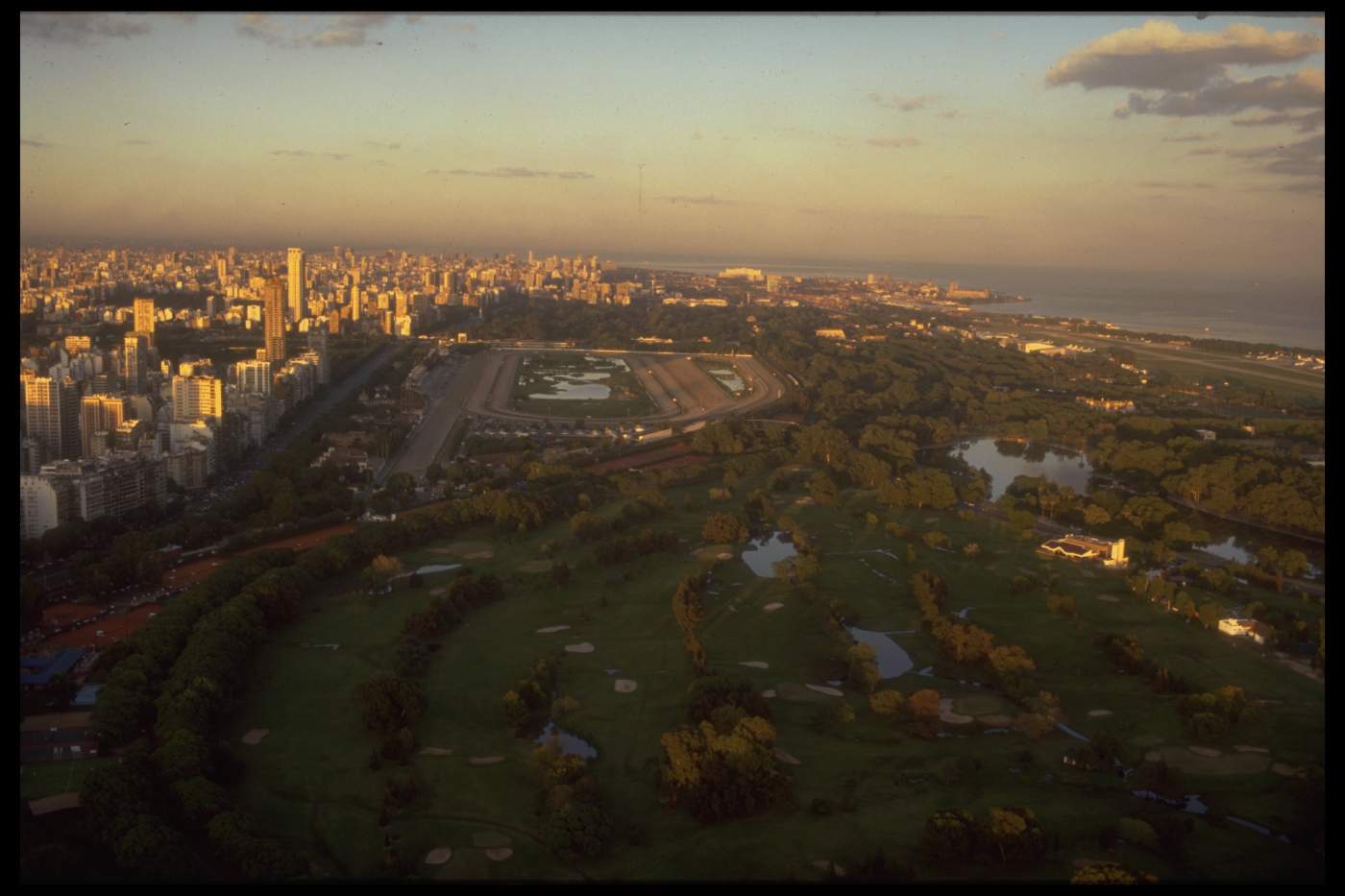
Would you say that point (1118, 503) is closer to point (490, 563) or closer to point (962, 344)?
point (490, 563)

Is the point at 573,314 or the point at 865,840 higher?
the point at 573,314

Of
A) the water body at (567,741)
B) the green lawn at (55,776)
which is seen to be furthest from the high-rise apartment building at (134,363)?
the water body at (567,741)

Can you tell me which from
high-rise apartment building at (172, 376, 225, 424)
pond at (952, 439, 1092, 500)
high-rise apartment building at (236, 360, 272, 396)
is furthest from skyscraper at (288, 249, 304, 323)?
pond at (952, 439, 1092, 500)

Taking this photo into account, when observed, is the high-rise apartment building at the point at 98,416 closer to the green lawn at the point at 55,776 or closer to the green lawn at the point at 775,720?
the green lawn at the point at 775,720

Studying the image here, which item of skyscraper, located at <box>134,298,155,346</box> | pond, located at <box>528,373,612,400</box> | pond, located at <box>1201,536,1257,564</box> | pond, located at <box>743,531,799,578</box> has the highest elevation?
skyscraper, located at <box>134,298,155,346</box>

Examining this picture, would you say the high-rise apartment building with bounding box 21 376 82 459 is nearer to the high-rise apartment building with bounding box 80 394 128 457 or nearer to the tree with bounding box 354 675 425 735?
the high-rise apartment building with bounding box 80 394 128 457

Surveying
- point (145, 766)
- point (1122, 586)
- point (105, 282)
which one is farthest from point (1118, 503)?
point (105, 282)

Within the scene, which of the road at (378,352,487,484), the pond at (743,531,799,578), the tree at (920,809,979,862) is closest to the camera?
the tree at (920,809,979,862)
